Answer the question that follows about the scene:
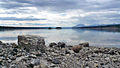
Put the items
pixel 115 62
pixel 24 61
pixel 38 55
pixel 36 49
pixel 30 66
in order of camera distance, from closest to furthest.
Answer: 1. pixel 30 66
2. pixel 24 61
3. pixel 115 62
4. pixel 38 55
5. pixel 36 49

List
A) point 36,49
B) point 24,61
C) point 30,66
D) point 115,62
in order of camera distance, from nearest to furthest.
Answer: point 30,66
point 24,61
point 115,62
point 36,49

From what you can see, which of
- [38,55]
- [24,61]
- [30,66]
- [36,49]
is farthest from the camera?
[36,49]

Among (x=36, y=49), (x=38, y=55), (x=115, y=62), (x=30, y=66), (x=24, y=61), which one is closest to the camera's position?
(x=30, y=66)

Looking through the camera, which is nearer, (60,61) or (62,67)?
(62,67)

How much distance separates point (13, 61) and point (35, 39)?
3975 millimetres

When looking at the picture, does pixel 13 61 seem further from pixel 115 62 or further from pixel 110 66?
pixel 115 62

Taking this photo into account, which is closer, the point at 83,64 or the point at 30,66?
the point at 30,66

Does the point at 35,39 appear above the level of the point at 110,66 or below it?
above

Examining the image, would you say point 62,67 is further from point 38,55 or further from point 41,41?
point 41,41

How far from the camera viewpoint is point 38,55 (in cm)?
1162

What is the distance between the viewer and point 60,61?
33.9ft

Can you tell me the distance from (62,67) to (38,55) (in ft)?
9.44

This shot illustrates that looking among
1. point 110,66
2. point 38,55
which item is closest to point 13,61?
point 38,55

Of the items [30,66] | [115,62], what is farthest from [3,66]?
[115,62]
